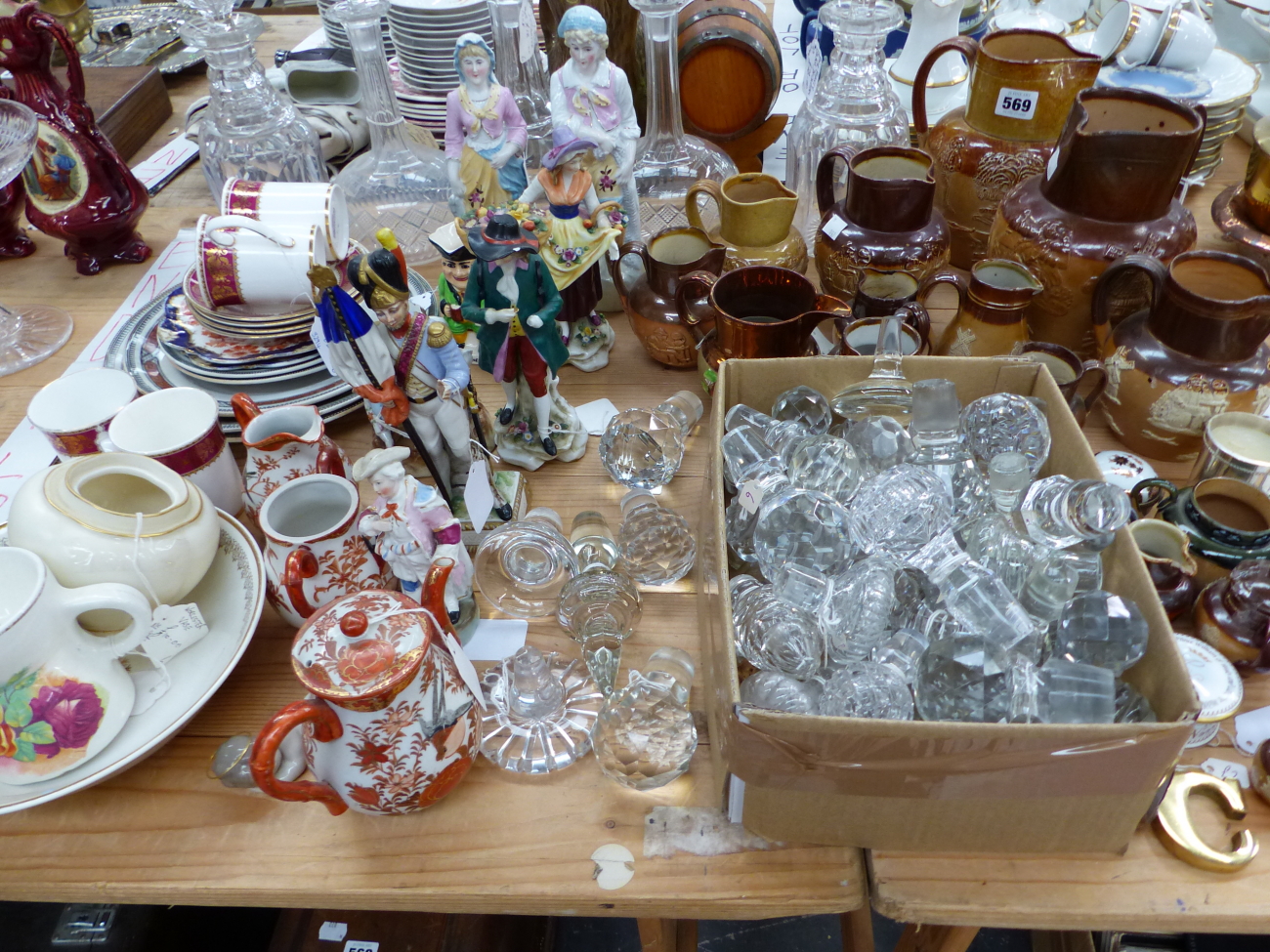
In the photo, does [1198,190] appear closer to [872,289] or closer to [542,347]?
[872,289]

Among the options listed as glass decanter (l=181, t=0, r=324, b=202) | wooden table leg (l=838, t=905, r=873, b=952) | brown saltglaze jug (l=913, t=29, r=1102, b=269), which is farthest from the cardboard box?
glass decanter (l=181, t=0, r=324, b=202)

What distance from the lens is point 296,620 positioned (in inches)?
31.4

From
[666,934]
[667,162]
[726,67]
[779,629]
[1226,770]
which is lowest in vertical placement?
[666,934]

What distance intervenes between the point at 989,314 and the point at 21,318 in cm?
137

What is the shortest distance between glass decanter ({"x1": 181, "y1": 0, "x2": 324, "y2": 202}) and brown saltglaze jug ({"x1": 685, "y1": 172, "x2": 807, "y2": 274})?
1.95 feet

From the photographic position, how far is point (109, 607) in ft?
2.24

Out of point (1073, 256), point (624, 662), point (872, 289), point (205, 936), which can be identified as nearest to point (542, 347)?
point (624, 662)

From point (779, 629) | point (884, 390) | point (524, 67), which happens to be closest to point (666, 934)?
point (779, 629)

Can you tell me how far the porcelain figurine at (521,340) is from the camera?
2.72ft

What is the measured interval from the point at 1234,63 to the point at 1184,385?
32.7 inches

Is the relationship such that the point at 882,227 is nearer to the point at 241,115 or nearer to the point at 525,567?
the point at 525,567

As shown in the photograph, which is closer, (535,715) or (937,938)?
(535,715)

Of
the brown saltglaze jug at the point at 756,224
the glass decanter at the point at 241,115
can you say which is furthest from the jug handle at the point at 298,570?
the glass decanter at the point at 241,115

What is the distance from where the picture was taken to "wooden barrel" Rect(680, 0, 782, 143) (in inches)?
51.7
